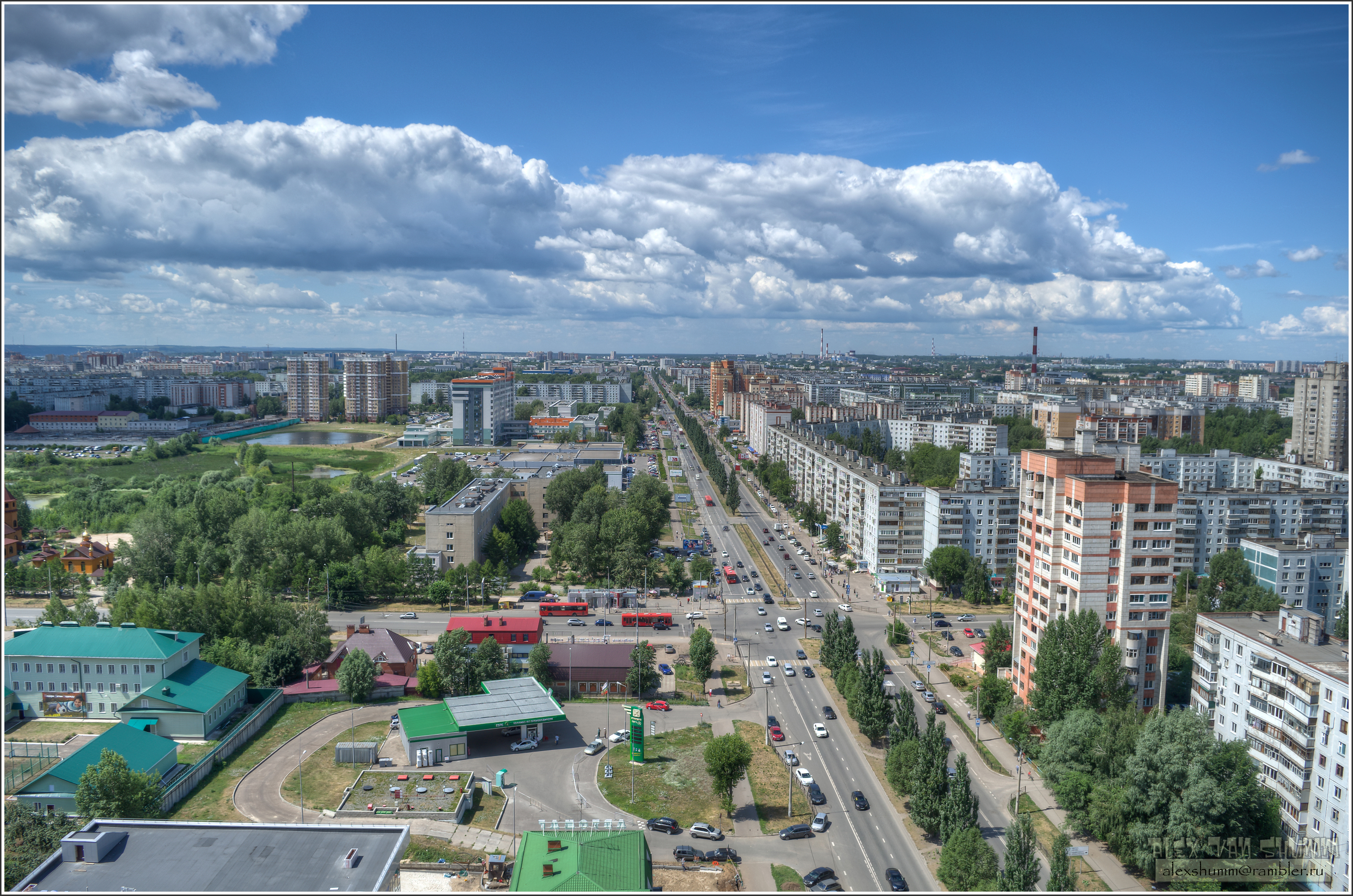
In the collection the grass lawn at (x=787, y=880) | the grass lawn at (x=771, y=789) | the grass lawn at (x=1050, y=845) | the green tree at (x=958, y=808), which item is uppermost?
the green tree at (x=958, y=808)

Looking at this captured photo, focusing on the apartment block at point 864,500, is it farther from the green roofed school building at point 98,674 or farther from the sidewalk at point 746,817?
the green roofed school building at point 98,674

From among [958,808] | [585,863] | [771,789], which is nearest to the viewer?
[585,863]

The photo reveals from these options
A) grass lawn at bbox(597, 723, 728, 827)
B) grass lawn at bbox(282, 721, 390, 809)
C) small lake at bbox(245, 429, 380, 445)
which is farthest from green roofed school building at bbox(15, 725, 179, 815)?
small lake at bbox(245, 429, 380, 445)

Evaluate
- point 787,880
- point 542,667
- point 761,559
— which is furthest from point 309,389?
point 787,880

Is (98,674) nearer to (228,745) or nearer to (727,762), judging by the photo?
(228,745)

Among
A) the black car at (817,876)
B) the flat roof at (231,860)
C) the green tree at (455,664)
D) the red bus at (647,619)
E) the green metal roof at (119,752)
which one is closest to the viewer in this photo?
the flat roof at (231,860)

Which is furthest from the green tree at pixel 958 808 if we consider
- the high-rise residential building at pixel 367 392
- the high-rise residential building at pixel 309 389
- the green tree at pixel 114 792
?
the high-rise residential building at pixel 309 389

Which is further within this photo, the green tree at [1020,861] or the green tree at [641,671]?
the green tree at [641,671]
